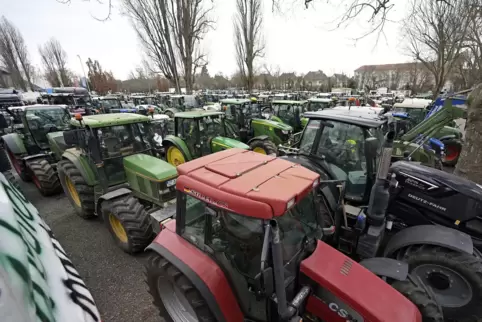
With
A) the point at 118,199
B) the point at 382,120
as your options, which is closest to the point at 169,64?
the point at 118,199

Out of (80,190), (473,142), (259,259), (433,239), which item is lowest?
(80,190)

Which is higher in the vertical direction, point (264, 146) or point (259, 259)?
point (259, 259)

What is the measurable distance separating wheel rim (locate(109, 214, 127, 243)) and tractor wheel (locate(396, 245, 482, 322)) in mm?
4221

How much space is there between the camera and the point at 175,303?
2.48 metres

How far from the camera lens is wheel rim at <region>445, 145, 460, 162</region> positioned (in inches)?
302

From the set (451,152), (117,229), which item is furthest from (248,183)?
(451,152)

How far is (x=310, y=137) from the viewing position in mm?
3797

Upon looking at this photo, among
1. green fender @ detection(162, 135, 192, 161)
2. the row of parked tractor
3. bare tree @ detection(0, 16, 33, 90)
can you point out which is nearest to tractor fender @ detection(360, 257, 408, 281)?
the row of parked tractor

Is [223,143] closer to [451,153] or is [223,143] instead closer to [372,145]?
[372,145]

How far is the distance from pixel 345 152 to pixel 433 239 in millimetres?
1531

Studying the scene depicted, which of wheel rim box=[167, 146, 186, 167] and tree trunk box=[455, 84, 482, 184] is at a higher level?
tree trunk box=[455, 84, 482, 184]

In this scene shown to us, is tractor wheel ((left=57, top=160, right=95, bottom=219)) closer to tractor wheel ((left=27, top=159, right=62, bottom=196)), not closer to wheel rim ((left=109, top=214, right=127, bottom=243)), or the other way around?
wheel rim ((left=109, top=214, right=127, bottom=243))

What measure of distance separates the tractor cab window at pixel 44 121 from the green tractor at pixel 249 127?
5.22 metres

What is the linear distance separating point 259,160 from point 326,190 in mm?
1352
